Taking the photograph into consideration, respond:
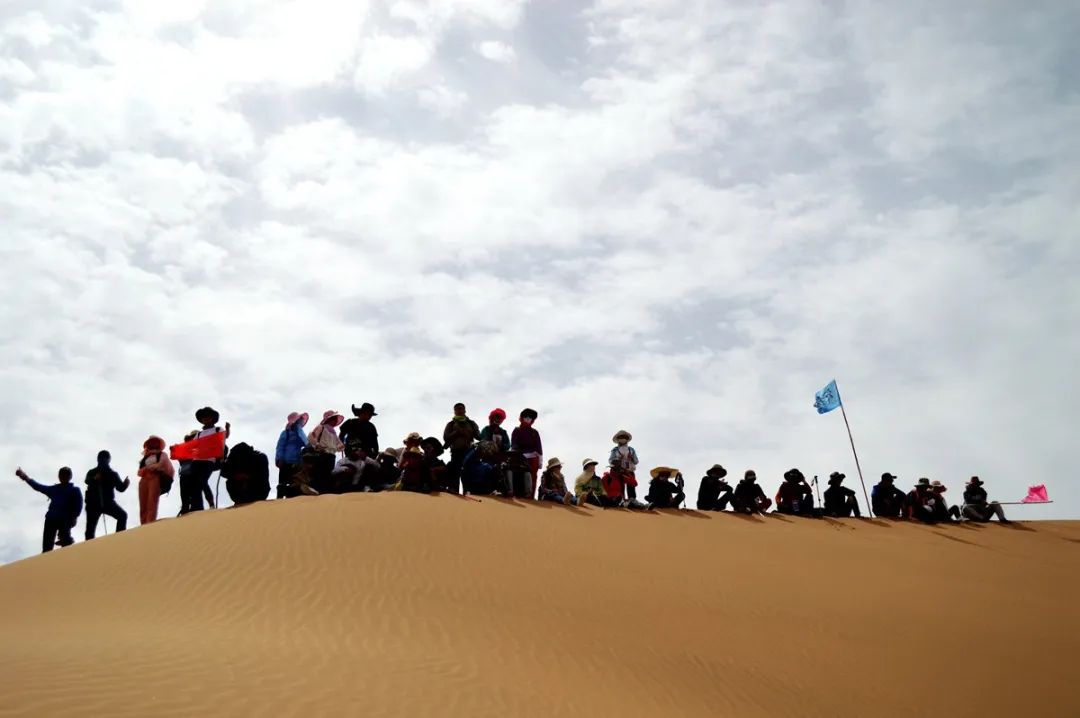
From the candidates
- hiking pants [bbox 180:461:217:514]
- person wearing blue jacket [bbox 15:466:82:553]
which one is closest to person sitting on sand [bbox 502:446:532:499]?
hiking pants [bbox 180:461:217:514]

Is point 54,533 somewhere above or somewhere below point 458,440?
below

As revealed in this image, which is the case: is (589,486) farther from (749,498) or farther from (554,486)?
(749,498)

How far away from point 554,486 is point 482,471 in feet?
5.48

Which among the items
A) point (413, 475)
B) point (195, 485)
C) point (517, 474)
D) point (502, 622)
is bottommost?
point (502, 622)

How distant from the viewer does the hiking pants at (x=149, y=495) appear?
1398cm

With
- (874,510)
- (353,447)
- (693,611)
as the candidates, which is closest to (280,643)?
(693,611)

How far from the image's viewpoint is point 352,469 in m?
14.2

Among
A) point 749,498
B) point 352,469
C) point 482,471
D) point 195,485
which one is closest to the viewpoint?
point 195,485

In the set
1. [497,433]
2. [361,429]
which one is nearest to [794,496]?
[497,433]

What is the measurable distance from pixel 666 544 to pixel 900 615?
375cm

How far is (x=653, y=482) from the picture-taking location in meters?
17.3

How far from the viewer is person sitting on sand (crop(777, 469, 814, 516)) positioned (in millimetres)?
18594

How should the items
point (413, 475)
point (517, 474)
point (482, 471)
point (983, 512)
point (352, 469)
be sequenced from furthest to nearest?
1. point (983, 512)
2. point (517, 474)
3. point (482, 471)
4. point (413, 475)
5. point (352, 469)

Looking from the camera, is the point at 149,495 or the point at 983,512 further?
the point at 983,512
